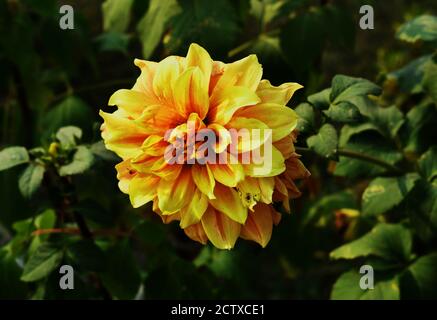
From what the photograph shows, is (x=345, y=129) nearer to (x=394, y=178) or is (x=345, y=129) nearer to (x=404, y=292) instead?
(x=394, y=178)

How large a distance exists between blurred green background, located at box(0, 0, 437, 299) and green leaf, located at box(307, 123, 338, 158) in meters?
0.33

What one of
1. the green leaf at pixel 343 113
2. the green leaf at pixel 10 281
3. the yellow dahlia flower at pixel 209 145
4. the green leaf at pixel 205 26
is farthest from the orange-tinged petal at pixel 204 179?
the green leaf at pixel 10 281

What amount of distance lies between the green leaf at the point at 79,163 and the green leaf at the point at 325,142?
33cm

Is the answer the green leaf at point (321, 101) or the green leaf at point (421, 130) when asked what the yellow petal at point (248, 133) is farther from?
the green leaf at point (421, 130)

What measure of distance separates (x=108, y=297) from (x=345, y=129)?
514 millimetres

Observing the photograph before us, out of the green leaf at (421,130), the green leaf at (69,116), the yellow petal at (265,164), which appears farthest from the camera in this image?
the green leaf at (69,116)

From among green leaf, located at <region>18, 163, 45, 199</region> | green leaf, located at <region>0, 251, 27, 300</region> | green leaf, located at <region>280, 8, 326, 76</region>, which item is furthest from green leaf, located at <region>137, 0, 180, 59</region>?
green leaf, located at <region>0, 251, 27, 300</region>

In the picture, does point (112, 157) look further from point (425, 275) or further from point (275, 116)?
point (425, 275)

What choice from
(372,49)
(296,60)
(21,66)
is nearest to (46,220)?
(21,66)

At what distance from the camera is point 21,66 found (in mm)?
1607

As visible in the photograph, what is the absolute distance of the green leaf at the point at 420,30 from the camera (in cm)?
124

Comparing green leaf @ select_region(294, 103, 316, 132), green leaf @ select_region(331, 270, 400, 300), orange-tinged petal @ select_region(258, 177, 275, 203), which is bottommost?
green leaf @ select_region(331, 270, 400, 300)

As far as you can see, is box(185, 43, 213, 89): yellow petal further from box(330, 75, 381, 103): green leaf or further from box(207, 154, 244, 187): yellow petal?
box(330, 75, 381, 103): green leaf

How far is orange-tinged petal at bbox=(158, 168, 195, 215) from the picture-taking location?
33.3 inches
